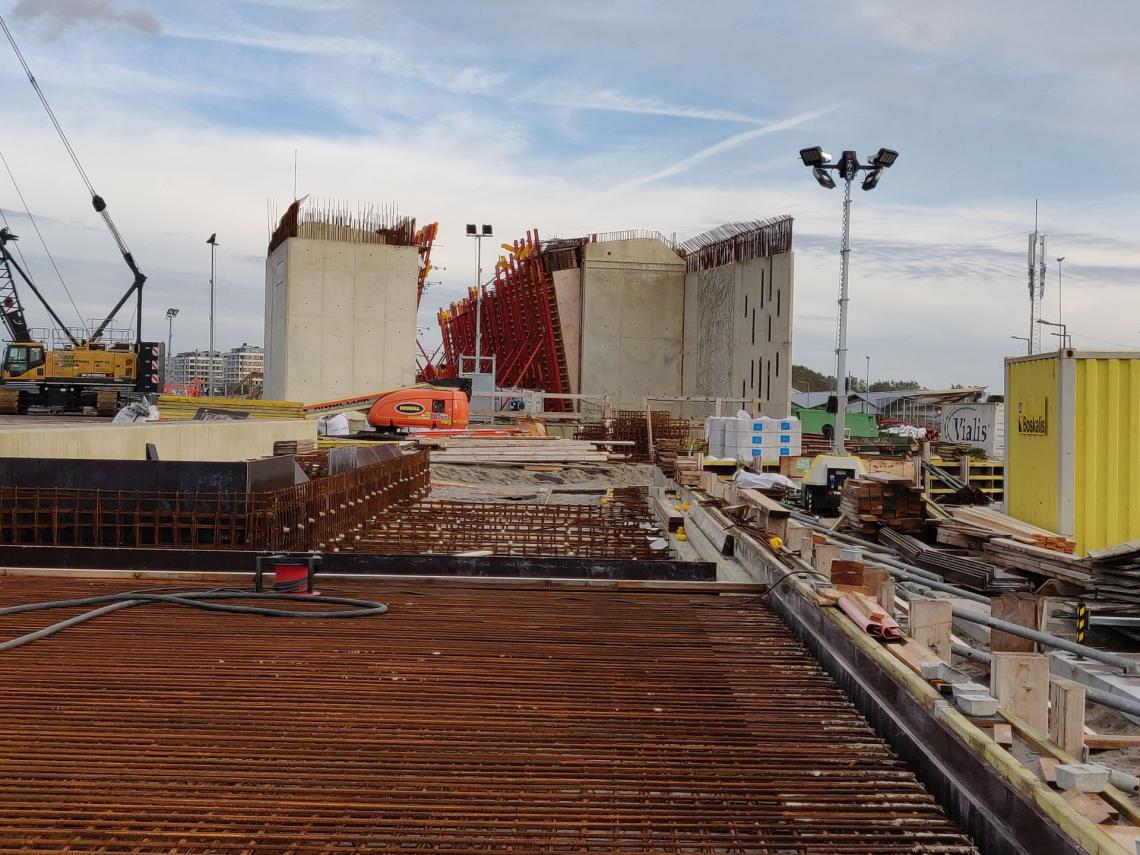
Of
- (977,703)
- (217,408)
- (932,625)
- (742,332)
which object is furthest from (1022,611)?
(742,332)

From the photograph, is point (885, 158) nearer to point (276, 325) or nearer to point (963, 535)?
point (963, 535)

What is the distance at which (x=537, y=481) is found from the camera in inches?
842

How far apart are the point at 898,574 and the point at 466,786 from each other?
7.37 metres

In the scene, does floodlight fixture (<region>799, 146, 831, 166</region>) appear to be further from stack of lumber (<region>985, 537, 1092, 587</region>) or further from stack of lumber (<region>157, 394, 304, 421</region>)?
stack of lumber (<region>157, 394, 304, 421</region>)

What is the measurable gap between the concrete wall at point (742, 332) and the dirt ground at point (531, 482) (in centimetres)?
859

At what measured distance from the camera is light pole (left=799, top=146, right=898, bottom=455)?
1923cm

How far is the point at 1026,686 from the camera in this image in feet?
11.6

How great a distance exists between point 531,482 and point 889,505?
31.4 ft

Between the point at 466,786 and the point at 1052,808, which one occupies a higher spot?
the point at 1052,808

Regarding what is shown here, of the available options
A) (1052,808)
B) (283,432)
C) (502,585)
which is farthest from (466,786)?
(283,432)

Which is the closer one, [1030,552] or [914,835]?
[914,835]

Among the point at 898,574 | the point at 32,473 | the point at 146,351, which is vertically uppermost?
the point at 146,351

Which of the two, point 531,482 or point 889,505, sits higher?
point 889,505

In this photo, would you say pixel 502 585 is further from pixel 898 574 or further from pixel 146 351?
pixel 146 351
